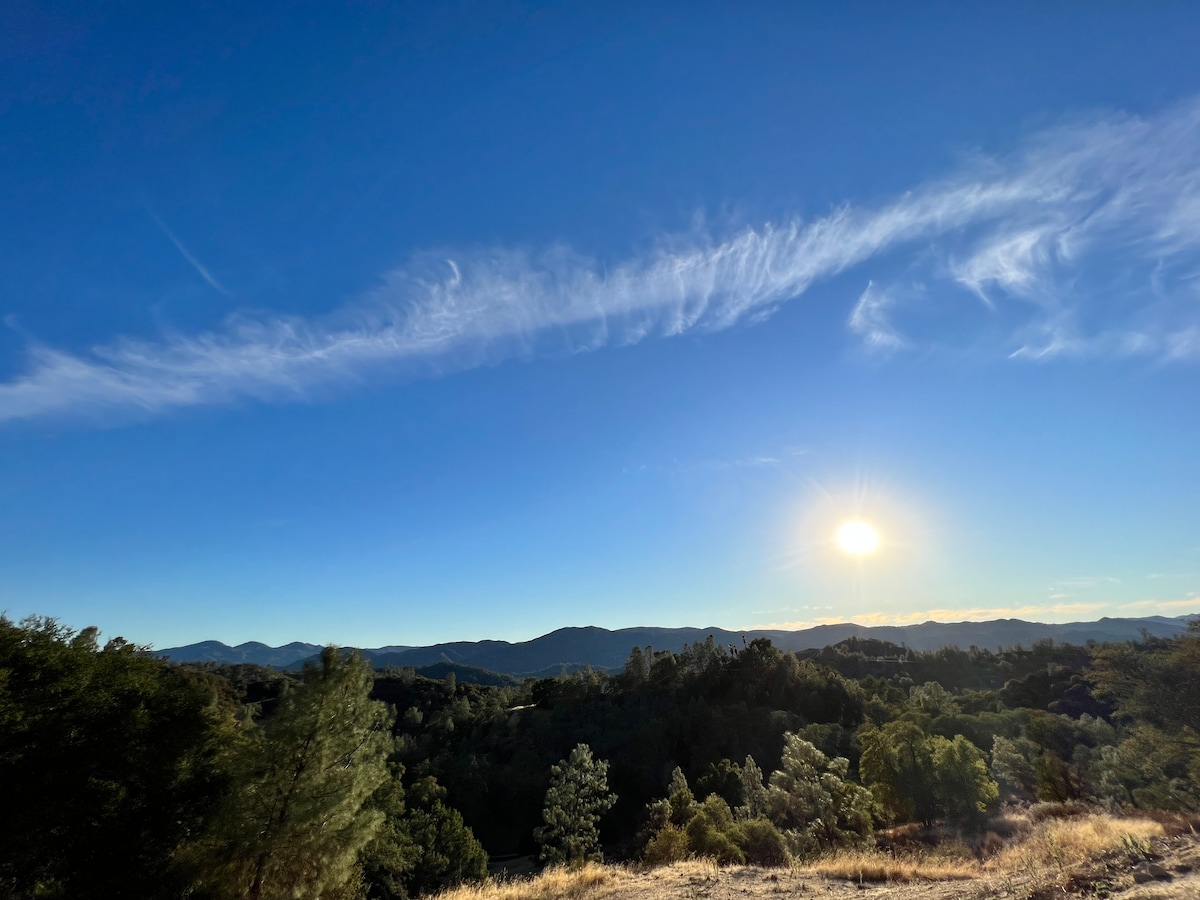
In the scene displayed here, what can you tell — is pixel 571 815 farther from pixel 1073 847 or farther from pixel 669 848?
pixel 1073 847

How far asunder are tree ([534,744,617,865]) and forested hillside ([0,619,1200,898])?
236 mm

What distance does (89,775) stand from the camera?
24.6 m

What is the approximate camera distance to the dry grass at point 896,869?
1561cm

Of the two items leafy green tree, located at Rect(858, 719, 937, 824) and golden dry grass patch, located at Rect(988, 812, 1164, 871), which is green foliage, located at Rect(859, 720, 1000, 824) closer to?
leafy green tree, located at Rect(858, 719, 937, 824)

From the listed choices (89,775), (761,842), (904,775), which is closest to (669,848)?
(761,842)

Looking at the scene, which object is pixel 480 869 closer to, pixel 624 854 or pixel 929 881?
pixel 624 854

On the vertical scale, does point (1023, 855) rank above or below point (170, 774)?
below

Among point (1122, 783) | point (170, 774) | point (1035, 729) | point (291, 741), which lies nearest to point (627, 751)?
point (1035, 729)

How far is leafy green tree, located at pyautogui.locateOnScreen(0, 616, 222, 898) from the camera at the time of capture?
923 inches

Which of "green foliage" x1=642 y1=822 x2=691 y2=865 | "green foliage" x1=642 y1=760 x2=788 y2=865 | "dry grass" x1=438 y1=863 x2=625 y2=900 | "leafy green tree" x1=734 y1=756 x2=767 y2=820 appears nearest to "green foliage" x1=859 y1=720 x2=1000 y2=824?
"leafy green tree" x1=734 y1=756 x2=767 y2=820

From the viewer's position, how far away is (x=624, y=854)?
178 feet

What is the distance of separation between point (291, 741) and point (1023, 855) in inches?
944

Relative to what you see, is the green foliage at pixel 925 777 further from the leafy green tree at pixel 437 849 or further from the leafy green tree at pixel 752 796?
the leafy green tree at pixel 437 849

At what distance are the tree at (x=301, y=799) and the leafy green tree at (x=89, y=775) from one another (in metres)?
7.40
